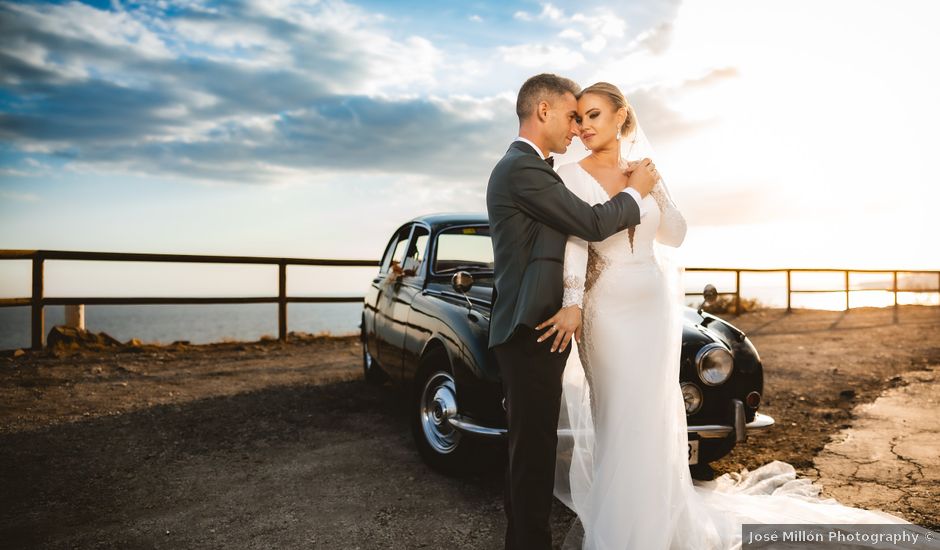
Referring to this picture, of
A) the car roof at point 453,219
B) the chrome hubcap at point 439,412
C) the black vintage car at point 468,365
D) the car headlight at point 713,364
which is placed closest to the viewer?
the black vintage car at point 468,365

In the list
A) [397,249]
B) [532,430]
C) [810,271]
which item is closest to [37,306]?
[397,249]

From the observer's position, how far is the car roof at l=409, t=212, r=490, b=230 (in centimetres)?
513

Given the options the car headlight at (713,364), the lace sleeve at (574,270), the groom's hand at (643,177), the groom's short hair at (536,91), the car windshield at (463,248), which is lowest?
the car headlight at (713,364)

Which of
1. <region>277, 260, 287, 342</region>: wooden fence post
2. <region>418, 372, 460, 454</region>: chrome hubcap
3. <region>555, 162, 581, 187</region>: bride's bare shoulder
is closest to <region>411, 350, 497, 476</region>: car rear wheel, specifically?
<region>418, 372, 460, 454</region>: chrome hubcap

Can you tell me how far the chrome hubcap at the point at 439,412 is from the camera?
3852 millimetres

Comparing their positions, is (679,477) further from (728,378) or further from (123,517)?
(123,517)

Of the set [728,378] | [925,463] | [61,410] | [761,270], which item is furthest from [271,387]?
[761,270]

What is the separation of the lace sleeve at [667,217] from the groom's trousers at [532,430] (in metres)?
0.79

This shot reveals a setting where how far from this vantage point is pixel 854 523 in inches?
122

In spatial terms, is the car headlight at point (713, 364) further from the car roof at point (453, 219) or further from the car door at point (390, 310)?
the car door at point (390, 310)

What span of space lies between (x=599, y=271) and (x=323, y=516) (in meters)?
2.07

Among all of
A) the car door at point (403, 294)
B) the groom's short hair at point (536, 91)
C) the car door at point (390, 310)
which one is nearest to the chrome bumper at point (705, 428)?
the car door at point (403, 294)

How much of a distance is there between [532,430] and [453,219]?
9.74 ft

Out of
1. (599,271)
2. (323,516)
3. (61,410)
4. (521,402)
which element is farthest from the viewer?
(61,410)
